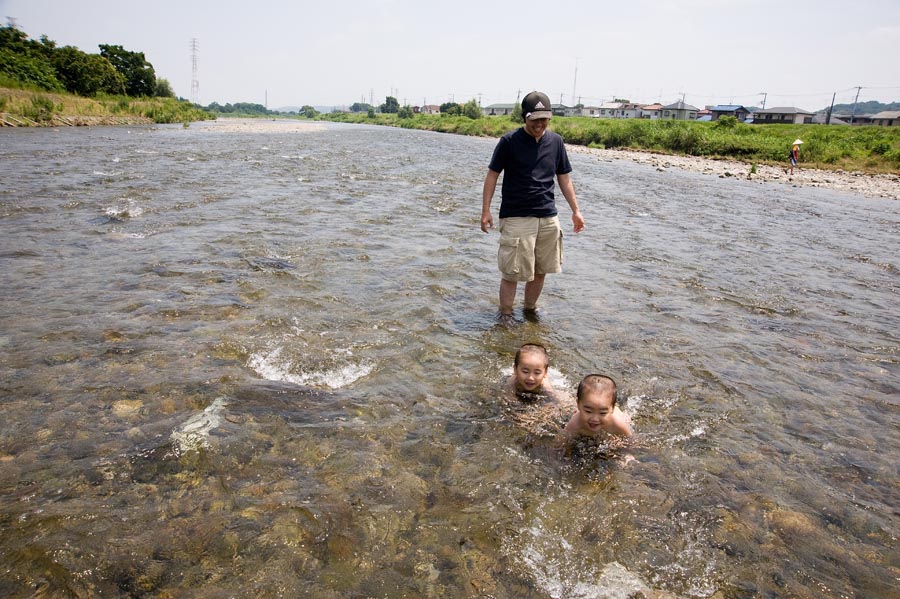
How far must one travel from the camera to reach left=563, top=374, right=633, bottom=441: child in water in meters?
3.58

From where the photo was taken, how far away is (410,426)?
12.6 feet

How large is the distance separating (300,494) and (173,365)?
210 cm

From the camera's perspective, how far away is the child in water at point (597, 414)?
141 inches

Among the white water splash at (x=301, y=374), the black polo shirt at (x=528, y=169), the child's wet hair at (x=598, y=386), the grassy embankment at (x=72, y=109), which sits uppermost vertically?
the grassy embankment at (x=72, y=109)

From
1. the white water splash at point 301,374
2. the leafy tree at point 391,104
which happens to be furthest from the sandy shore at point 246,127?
the leafy tree at point 391,104

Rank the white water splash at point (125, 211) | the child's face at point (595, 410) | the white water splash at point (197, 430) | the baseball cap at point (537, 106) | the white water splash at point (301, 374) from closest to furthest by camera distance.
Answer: the white water splash at point (197, 430) < the child's face at point (595, 410) < the white water splash at point (301, 374) < the baseball cap at point (537, 106) < the white water splash at point (125, 211)

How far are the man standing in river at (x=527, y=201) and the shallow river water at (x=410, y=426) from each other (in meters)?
0.67

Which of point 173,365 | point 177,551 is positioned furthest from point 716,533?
point 173,365

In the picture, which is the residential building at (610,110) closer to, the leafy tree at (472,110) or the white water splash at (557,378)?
the leafy tree at (472,110)

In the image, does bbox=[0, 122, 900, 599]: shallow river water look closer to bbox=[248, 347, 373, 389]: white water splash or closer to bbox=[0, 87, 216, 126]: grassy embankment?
bbox=[248, 347, 373, 389]: white water splash

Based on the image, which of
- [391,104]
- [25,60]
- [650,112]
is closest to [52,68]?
[25,60]

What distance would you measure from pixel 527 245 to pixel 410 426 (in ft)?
9.26

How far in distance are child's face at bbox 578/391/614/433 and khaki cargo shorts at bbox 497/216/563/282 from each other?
Answer: 2.49m

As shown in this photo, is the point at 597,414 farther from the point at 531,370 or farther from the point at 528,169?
the point at 528,169
